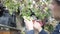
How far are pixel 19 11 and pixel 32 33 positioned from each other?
0.76 feet

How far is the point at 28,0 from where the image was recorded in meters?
1.30

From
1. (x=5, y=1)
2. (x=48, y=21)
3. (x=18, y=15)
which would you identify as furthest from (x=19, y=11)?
(x=48, y=21)

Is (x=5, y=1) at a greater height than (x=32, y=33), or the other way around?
(x=5, y=1)

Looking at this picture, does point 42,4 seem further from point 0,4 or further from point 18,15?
point 0,4

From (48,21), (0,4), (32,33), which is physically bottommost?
(32,33)

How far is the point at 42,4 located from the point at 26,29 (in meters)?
0.26

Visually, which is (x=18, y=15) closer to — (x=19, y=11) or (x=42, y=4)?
(x=19, y=11)

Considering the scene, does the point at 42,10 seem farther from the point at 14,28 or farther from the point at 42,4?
the point at 14,28

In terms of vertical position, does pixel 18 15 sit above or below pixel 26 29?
above

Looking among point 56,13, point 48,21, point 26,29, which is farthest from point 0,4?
point 56,13

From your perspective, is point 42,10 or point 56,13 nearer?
point 56,13

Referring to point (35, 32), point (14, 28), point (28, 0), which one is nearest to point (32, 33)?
point (35, 32)

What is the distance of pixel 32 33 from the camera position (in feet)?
4.19

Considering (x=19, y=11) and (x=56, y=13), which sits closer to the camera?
(x=56, y=13)
